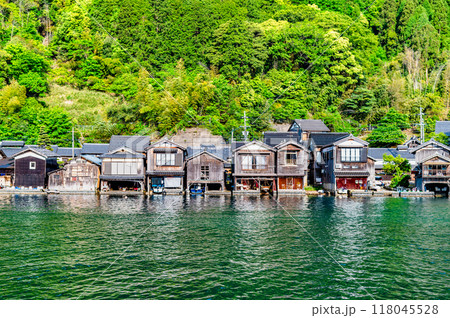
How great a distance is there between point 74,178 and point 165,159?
41.3 feet

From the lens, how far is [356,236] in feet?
74.6

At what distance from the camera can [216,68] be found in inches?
3120

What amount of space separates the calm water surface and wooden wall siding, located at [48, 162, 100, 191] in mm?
15469

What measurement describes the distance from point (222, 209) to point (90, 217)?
37.5 feet

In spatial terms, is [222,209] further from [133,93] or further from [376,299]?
[133,93]

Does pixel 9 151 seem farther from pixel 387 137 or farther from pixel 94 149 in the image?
pixel 387 137

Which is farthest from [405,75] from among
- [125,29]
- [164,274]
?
[164,274]

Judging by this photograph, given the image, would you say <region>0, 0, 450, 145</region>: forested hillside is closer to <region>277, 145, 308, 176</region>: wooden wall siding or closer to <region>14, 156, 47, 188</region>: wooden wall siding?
<region>14, 156, 47, 188</region>: wooden wall siding

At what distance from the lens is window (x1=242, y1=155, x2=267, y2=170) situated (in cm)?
4734

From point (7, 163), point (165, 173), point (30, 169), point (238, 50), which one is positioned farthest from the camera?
point (238, 50)

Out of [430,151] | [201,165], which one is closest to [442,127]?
[430,151]

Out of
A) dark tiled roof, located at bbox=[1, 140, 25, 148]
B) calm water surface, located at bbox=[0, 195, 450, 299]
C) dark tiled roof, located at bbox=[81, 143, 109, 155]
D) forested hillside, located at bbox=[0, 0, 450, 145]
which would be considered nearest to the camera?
calm water surface, located at bbox=[0, 195, 450, 299]

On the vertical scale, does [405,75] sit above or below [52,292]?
above

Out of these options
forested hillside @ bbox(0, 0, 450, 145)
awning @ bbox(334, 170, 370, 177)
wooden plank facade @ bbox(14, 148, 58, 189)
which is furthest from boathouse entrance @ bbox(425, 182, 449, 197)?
wooden plank facade @ bbox(14, 148, 58, 189)
